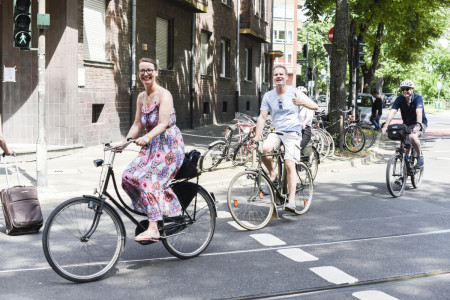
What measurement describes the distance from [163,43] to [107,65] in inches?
181

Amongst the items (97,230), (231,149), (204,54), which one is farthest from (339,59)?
(97,230)

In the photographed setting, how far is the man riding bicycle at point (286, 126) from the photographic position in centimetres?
742

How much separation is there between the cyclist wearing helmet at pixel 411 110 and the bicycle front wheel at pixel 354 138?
611 cm

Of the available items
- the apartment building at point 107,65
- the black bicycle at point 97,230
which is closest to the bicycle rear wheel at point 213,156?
the apartment building at point 107,65

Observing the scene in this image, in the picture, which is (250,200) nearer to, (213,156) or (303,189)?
(303,189)

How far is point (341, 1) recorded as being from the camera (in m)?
15.8

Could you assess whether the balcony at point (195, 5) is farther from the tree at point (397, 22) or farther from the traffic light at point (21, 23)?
the traffic light at point (21, 23)

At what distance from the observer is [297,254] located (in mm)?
5914

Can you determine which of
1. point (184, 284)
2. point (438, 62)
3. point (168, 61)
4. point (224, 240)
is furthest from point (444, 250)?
point (438, 62)

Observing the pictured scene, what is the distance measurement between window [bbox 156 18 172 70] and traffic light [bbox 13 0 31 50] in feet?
33.8

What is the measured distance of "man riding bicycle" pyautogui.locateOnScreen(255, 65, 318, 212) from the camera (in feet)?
24.3

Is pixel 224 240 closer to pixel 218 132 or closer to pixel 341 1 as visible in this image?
pixel 341 1

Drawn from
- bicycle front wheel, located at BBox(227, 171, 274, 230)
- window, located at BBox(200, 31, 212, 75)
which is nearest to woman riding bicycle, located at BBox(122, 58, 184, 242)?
bicycle front wheel, located at BBox(227, 171, 274, 230)

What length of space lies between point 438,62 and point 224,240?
91533 millimetres
